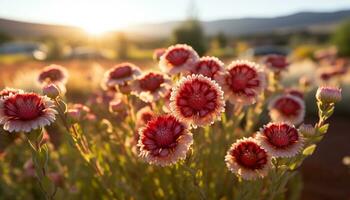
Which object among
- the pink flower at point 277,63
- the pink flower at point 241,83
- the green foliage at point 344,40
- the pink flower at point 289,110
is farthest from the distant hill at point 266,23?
the pink flower at point 241,83

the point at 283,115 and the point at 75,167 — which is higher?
the point at 283,115

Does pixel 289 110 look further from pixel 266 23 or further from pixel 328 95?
pixel 266 23

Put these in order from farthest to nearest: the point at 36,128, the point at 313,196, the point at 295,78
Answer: the point at 295,78, the point at 313,196, the point at 36,128

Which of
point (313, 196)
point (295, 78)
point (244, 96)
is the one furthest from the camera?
→ point (295, 78)

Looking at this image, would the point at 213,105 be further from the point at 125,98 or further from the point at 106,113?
the point at 106,113

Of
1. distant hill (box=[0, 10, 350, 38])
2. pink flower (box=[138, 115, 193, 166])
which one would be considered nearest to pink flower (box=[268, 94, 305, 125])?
pink flower (box=[138, 115, 193, 166])

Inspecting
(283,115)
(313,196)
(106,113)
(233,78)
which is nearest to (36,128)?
(233,78)

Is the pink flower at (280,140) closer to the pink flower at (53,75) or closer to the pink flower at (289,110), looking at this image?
the pink flower at (289,110)
